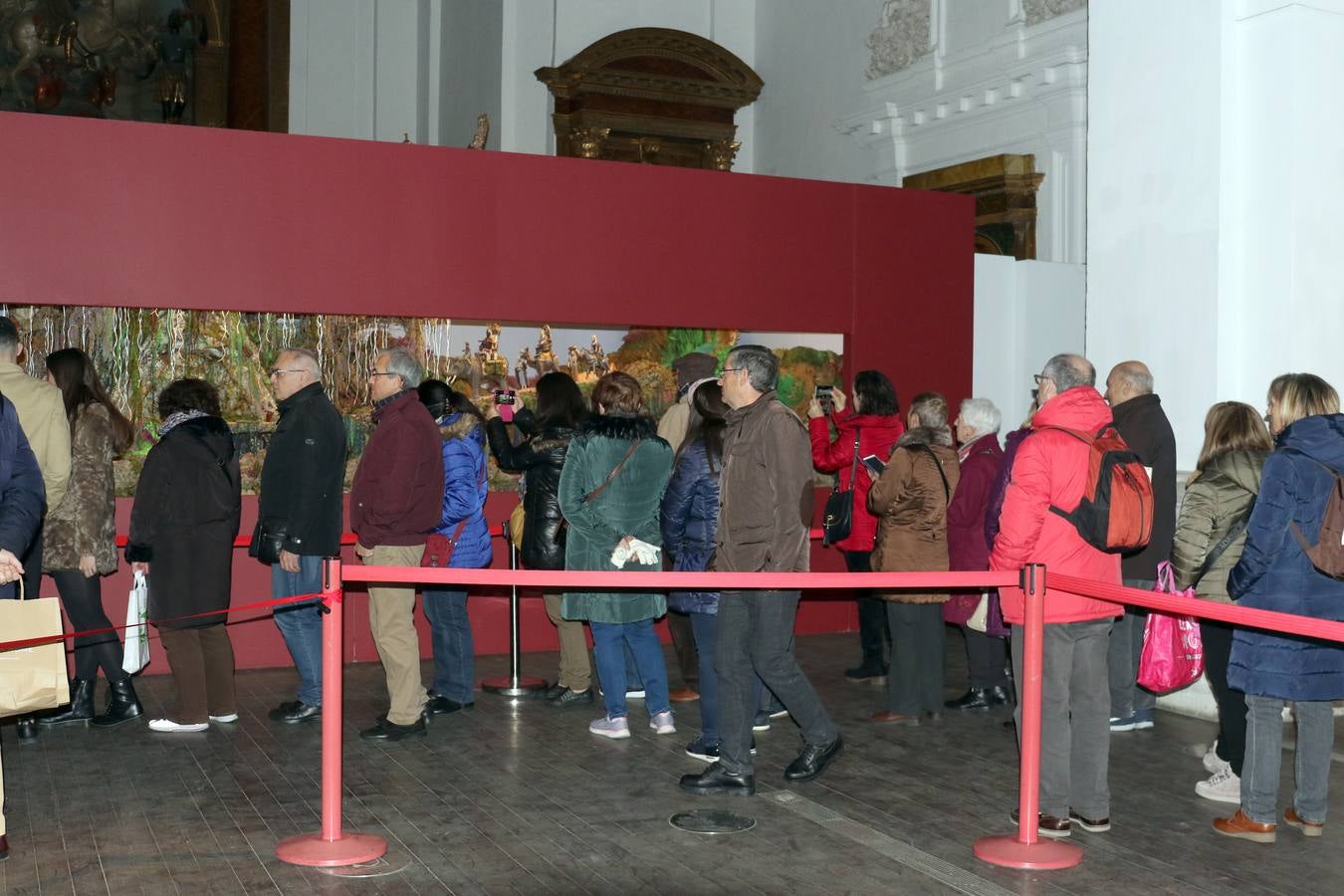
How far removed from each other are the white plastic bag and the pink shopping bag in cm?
461

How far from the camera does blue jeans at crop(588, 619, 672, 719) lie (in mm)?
6766

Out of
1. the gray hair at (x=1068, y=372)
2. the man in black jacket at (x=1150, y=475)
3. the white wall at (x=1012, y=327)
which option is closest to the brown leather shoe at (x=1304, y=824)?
the man in black jacket at (x=1150, y=475)

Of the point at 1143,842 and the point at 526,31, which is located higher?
the point at 526,31

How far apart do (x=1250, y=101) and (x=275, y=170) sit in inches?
221

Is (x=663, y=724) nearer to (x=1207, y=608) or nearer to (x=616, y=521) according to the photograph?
(x=616, y=521)

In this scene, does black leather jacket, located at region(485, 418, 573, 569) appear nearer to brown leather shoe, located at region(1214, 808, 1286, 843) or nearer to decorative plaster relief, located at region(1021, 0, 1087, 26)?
brown leather shoe, located at region(1214, 808, 1286, 843)

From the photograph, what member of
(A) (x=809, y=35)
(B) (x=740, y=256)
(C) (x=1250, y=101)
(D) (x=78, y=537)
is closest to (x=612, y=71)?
(A) (x=809, y=35)

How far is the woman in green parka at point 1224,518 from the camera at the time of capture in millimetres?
5617

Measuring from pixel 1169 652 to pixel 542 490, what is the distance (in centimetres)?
311

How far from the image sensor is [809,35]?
16.7 m

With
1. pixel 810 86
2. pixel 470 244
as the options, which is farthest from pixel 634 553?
pixel 810 86

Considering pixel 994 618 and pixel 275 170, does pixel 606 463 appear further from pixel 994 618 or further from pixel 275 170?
pixel 275 170

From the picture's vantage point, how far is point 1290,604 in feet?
16.9

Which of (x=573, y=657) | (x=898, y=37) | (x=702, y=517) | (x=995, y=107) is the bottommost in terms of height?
(x=573, y=657)
